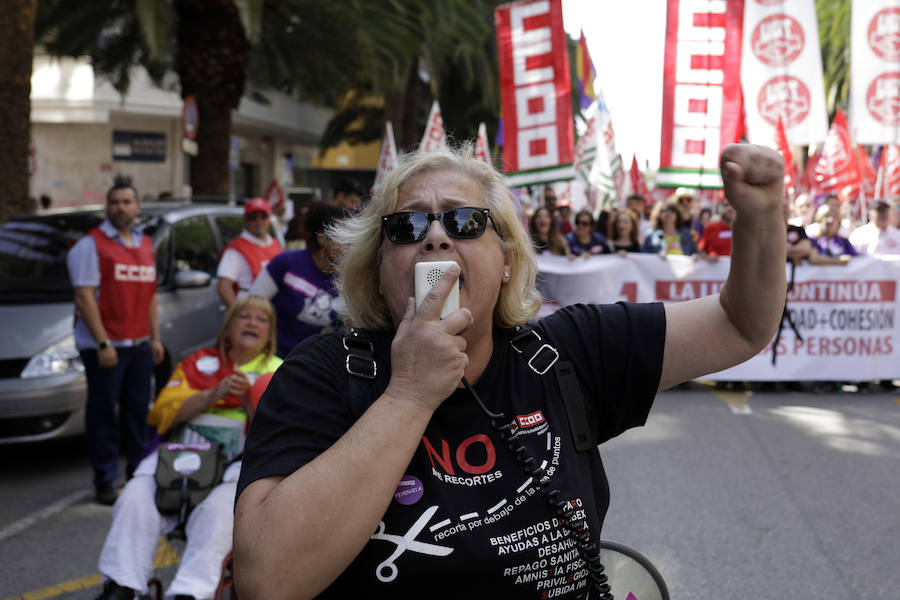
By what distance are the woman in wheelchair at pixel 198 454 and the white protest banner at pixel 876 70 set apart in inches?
543

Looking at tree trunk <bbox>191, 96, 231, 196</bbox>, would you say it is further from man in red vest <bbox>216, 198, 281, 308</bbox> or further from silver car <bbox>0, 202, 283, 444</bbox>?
man in red vest <bbox>216, 198, 281, 308</bbox>

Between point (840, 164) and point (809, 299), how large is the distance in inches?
396

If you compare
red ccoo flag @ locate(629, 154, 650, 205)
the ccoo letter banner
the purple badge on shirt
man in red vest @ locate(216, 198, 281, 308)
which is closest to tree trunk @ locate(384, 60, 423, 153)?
red ccoo flag @ locate(629, 154, 650, 205)

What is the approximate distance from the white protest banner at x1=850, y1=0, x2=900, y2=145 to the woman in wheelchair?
543 inches

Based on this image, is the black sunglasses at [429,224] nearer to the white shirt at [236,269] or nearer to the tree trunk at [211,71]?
the white shirt at [236,269]

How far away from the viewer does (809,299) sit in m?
10.5

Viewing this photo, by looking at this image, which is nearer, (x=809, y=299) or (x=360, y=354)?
(x=360, y=354)

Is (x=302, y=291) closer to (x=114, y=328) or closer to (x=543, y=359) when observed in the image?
(x=114, y=328)

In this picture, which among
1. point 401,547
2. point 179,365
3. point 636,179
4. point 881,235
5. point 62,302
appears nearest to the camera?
point 401,547

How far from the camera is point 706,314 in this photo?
6.50ft

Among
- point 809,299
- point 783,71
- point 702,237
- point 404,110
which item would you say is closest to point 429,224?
point 809,299

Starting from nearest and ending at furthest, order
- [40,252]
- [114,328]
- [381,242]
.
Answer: [381,242] < [114,328] < [40,252]

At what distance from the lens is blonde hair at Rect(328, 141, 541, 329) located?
1.99 m

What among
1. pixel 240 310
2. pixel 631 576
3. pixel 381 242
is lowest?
pixel 631 576
